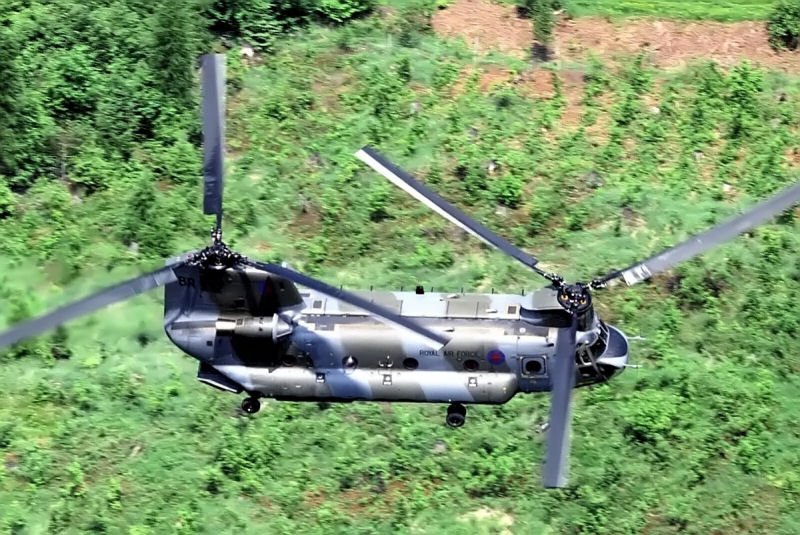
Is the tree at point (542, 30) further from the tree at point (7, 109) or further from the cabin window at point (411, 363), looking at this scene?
the cabin window at point (411, 363)

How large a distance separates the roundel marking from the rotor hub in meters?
1.50

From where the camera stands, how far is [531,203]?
37.3 m

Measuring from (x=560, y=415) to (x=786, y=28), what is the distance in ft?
69.2

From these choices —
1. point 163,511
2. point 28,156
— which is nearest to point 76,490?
point 163,511

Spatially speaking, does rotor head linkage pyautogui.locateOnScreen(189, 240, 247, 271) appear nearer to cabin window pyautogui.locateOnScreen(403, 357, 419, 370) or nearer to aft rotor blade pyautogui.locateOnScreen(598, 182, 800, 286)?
cabin window pyautogui.locateOnScreen(403, 357, 419, 370)

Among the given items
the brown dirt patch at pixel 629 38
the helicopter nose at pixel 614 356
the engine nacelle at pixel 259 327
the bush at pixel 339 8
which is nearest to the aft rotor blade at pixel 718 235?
the helicopter nose at pixel 614 356

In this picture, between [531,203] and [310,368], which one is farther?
[531,203]

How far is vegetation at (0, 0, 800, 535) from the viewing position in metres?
31.3

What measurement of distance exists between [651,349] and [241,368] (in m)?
10.3

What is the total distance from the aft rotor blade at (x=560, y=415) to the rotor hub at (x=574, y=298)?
1.20 metres

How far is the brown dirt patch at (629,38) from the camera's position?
40.9 m

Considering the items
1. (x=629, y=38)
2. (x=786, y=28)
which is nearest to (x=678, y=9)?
(x=629, y=38)

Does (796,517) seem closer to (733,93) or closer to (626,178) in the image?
(626,178)

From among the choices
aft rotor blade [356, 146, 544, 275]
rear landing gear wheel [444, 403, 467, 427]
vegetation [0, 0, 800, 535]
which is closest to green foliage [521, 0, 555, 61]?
vegetation [0, 0, 800, 535]
